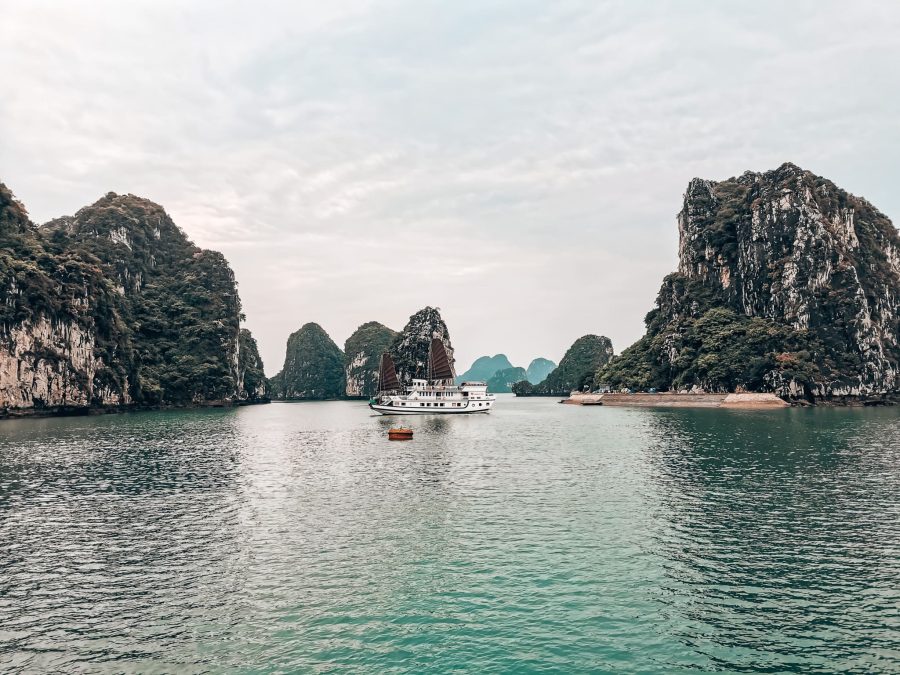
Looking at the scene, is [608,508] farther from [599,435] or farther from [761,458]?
[599,435]

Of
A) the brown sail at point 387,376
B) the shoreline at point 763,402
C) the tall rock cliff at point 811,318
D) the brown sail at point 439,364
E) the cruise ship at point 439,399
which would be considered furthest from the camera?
the brown sail at point 387,376

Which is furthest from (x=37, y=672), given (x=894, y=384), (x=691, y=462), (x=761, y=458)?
(x=894, y=384)

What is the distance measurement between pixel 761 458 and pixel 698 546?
3464 centimetres

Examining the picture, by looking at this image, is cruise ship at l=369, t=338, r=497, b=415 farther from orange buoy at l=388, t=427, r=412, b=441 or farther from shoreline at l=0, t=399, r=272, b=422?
shoreline at l=0, t=399, r=272, b=422

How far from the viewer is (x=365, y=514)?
36.0 meters

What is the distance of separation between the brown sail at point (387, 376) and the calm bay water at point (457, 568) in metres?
122

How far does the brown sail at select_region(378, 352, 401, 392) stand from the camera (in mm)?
176875

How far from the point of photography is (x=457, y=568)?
25.2m

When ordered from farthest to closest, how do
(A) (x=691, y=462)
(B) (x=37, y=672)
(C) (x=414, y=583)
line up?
(A) (x=691, y=462) → (C) (x=414, y=583) → (B) (x=37, y=672)

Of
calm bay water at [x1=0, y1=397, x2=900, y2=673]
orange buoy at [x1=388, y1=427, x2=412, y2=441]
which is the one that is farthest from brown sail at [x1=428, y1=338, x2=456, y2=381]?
calm bay water at [x1=0, y1=397, x2=900, y2=673]

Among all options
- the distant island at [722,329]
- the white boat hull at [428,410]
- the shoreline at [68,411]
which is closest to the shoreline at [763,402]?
the distant island at [722,329]

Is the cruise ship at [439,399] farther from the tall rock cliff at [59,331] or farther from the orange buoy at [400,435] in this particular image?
the tall rock cliff at [59,331]

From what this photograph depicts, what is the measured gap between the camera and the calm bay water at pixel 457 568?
17.6m

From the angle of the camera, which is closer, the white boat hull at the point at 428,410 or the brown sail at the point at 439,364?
the white boat hull at the point at 428,410
